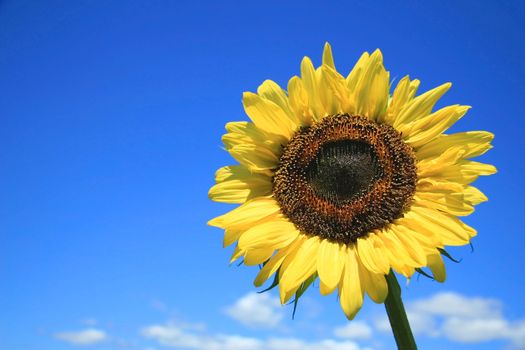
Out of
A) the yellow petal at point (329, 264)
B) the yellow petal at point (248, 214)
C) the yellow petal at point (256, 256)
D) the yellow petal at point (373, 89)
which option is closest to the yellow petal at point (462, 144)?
the yellow petal at point (373, 89)

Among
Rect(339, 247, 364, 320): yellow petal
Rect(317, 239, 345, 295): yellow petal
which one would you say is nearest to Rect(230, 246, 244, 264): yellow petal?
Rect(317, 239, 345, 295): yellow petal

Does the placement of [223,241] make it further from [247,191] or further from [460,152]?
[460,152]

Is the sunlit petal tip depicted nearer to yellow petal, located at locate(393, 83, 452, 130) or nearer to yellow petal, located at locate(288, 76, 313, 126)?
yellow petal, located at locate(288, 76, 313, 126)

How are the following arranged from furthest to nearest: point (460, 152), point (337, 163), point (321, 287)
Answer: point (337, 163) → point (460, 152) → point (321, 287)

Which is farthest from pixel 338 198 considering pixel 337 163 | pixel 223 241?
pixel 223 241

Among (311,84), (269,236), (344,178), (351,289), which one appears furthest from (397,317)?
(311,84)

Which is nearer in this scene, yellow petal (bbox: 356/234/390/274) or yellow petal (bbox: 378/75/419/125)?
yellow petal (bbox: 356/234/390/274)

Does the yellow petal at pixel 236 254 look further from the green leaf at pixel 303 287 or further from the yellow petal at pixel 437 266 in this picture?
the yellow petal at pixel 437 266
